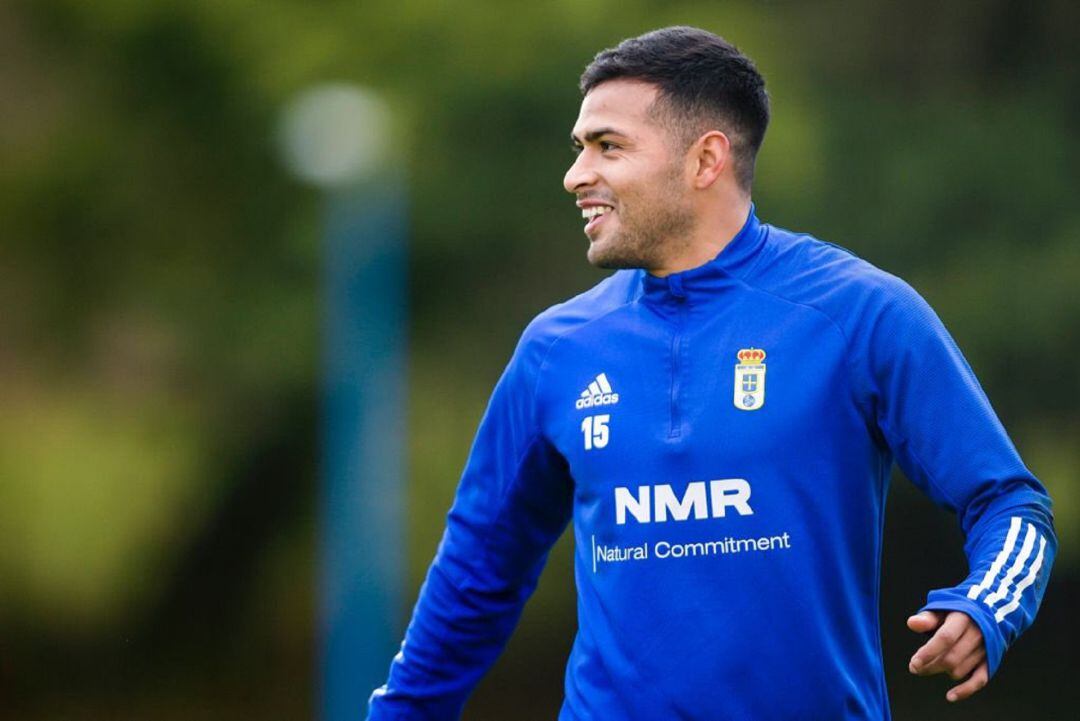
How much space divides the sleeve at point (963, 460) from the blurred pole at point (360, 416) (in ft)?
20.2

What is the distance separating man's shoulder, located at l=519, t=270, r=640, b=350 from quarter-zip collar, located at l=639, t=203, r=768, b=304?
0.29 ft

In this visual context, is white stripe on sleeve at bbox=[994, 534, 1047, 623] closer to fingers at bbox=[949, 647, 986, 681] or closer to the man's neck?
fingers at bbox=[949, 647, 986, 681]

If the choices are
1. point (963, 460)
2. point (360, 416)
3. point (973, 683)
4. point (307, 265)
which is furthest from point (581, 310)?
point (307, 265)

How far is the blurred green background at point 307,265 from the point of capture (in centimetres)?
1102

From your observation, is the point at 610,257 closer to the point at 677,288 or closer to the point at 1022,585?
the point at 677,288

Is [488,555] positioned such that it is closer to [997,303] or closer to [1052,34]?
[997,303]

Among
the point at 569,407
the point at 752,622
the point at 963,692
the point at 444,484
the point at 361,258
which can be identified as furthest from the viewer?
the point at 444,484

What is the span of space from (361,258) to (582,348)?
21.2ft

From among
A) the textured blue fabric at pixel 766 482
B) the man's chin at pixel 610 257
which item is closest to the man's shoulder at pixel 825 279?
the textured blue fabric at pixel 766 482

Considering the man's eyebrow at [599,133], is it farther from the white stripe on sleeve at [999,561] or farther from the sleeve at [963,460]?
the white stripe on sleeve at [999,561]

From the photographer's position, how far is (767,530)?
2.62 metres

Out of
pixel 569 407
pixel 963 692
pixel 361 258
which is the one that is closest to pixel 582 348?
pixel 569 407

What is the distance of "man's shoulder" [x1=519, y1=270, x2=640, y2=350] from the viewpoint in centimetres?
297

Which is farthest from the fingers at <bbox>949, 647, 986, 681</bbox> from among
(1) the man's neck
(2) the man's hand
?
(1) the man's neck
